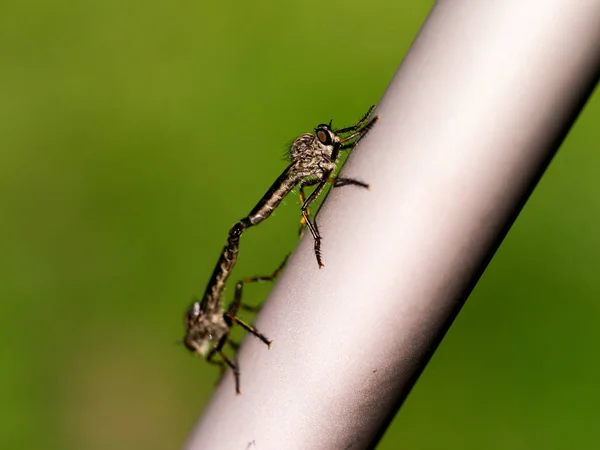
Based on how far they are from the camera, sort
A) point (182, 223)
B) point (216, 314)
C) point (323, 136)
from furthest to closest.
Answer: point (182, 223) → point (216, 314) → point (323, 136)

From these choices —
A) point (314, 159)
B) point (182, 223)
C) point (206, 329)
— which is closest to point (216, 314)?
point (206, 329)

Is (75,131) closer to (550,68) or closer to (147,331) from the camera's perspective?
(147,331)

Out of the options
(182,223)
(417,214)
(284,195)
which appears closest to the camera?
(417,214)

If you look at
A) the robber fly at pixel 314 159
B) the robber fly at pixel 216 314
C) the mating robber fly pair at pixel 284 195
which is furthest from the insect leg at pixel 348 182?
the robber fly at pixel 216 314

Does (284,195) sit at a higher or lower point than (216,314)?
higher

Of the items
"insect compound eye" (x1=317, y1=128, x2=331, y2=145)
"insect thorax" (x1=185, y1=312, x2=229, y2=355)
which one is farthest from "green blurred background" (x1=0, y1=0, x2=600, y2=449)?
"insect compound eye" (x1=317, y1=128, x2=331, y2=145)

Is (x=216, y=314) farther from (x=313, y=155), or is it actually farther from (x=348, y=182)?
(x=348, y=182)

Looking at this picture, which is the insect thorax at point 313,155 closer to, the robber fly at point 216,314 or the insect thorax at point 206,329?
the robber fly at point 216,314

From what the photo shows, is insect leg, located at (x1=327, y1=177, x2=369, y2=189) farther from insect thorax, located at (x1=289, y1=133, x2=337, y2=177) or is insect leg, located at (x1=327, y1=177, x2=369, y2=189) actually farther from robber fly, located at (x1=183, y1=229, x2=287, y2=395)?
robber fly, located at (x1=183, y1=229, x2=287, y2=395)
